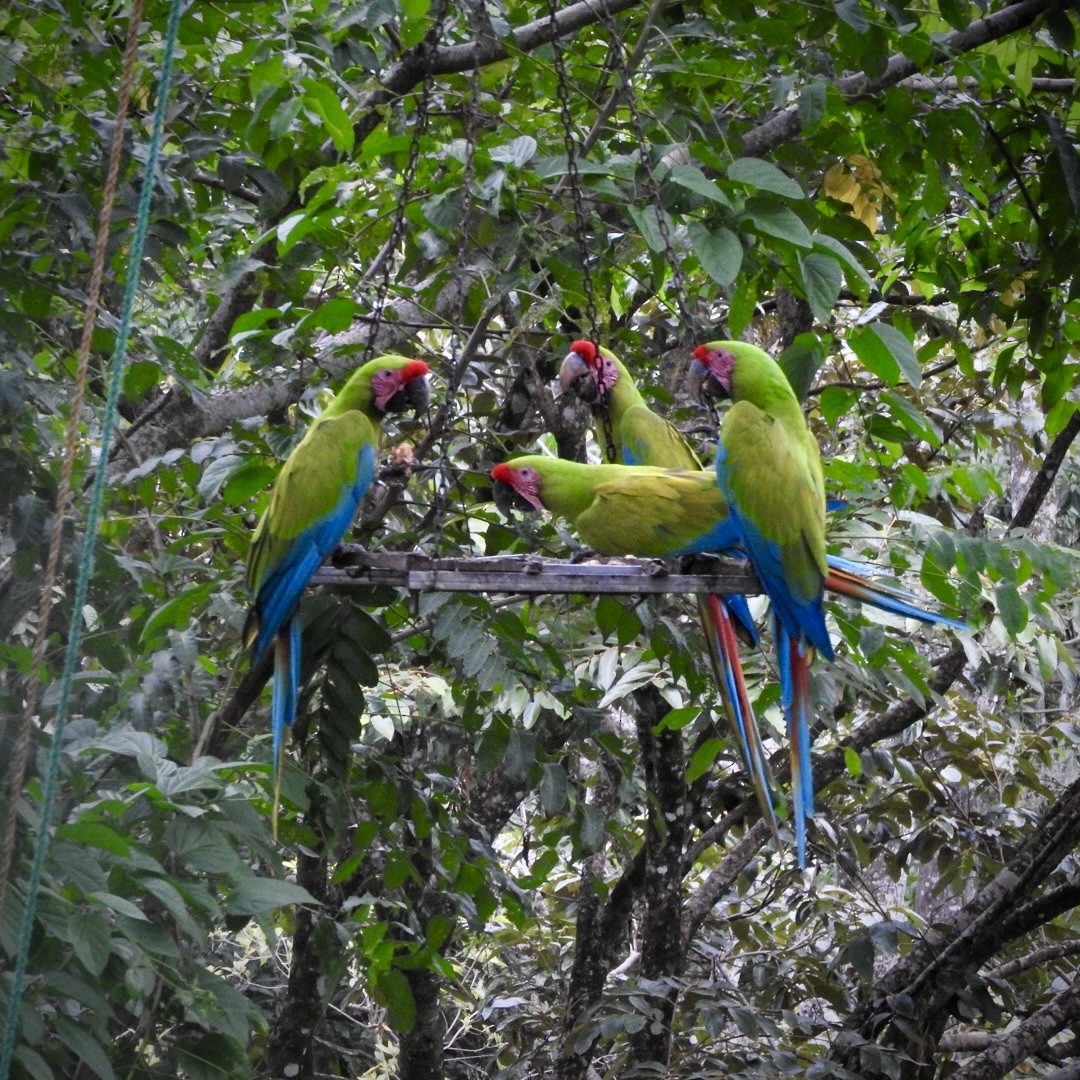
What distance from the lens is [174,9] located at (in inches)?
43.1

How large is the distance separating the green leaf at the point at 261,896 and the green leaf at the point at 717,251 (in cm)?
92

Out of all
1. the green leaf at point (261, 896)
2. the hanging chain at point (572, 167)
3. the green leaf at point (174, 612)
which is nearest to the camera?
the green leaf at point (261, 896)

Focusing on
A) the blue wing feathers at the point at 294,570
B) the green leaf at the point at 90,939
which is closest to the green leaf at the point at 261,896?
the green leaf at the point at 90,939

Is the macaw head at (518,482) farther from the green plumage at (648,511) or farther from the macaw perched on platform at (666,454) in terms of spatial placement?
the macaw perched on platform at (666,454)

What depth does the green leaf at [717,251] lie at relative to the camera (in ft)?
4.98

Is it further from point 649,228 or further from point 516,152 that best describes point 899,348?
point 516,152

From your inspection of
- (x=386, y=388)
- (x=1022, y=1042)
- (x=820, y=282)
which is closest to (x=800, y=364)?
(x=820, y=282)

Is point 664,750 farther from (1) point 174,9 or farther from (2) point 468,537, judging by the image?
(1) point 174,9

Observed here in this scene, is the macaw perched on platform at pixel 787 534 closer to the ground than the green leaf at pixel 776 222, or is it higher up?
closer to the ground

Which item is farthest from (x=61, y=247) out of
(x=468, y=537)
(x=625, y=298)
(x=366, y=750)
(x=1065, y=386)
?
(x=1065, y=386)

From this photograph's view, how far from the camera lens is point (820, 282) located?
1.64 metres

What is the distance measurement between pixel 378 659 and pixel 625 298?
1215mm

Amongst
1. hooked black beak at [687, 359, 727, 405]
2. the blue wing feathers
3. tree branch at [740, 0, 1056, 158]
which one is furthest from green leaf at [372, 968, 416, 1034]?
tree branch at [740, 0, 1056, 158]

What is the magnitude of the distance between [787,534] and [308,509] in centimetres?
74
